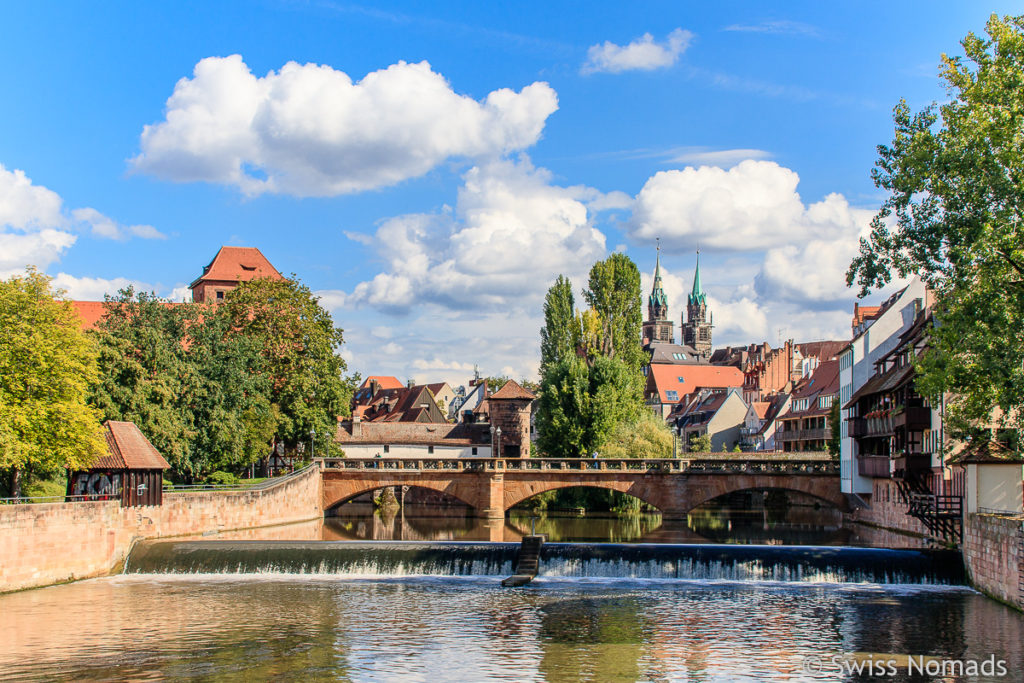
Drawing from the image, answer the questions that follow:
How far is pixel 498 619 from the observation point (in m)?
30.2

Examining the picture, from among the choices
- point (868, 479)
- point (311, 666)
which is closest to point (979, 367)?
point (311, 666)

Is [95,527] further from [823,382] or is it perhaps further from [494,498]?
[823,382]

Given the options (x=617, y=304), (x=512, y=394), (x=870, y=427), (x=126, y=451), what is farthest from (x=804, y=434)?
(x=126, y=451)

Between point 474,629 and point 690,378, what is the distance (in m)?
130

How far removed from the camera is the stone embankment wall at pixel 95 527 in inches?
1341

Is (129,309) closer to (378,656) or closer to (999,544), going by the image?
(378,656)

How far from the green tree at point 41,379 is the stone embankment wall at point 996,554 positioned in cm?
3160

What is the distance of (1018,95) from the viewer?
28641 mm

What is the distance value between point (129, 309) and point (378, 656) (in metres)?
35.2

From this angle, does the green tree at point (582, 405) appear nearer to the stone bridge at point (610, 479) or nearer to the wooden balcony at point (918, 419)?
the stone bridge at point (610, 479)

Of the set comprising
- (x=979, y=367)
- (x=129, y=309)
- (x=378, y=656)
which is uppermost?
(x=129, y=309)

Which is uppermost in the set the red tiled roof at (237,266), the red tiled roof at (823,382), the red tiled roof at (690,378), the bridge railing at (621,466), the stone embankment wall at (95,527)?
the red tiled roof at (237,266)

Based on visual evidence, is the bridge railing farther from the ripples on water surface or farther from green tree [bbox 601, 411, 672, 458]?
the ripples on water surface

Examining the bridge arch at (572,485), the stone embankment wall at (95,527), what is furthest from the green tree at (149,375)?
the bridge arch at (572,485)
